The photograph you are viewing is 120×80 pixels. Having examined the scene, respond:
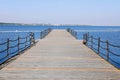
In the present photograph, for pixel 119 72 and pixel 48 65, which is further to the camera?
pixel 48 65

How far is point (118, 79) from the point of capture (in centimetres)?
1204

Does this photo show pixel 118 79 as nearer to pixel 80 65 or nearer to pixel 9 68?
pixel 80 65

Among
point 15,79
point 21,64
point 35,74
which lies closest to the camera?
point 15,79

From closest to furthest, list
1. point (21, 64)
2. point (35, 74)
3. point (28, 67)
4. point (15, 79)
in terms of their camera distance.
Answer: point (15, 79) → point (35, 74) → point (28, 67) → point (21, 64)

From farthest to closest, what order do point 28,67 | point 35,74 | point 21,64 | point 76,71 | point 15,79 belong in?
1. point 21,64
2. point 28,67
3. point 76,71
4. point 35,74
5. point 15,79

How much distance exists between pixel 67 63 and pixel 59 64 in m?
0.57

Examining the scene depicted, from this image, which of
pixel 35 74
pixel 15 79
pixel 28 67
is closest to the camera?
pixel 15 79

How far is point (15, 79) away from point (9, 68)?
2725mm

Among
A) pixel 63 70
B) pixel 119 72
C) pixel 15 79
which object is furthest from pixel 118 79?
pixel 15 79

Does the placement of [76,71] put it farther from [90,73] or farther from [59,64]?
[59,64]

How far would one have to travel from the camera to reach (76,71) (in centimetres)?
1395

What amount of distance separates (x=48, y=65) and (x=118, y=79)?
185 inches

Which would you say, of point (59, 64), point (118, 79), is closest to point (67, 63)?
point (59, 64)

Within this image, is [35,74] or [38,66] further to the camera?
[38,66]
